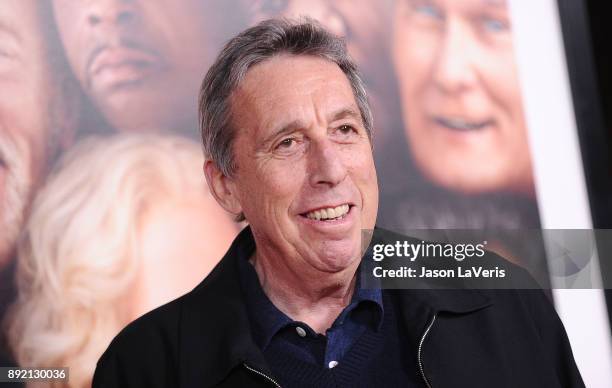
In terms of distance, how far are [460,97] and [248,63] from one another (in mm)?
747

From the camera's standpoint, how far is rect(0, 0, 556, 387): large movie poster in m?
1.72

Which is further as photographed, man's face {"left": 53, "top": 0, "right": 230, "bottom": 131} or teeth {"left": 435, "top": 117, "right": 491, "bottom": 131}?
teeth {"left": 435, "top": 117, "right": 491, "bottom": 131}

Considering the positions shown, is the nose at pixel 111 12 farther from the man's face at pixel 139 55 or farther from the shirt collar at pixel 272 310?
the shirt collar at pixel 272 310

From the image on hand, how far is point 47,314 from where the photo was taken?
1701mm

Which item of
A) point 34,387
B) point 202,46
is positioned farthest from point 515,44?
point 34,387

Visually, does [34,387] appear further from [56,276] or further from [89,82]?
[89,82]

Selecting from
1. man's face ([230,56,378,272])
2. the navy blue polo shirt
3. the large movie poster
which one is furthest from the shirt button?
the large movie poster

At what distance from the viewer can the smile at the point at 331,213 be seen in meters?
1.31

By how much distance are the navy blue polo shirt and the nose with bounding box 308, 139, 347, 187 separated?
22cm

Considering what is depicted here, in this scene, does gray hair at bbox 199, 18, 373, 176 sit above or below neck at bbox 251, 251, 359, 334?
above

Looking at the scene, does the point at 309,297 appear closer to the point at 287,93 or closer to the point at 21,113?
the point at 287,93

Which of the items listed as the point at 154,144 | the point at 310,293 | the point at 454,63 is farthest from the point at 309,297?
the point at 454,63

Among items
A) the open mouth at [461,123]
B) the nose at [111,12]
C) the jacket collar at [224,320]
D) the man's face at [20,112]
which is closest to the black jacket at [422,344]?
the jacket collar at [224,320]

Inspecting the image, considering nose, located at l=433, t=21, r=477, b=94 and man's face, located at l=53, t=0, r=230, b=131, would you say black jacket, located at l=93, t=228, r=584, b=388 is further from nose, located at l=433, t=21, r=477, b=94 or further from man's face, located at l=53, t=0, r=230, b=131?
nose, located at l=433, t=21, r=477, b=94
